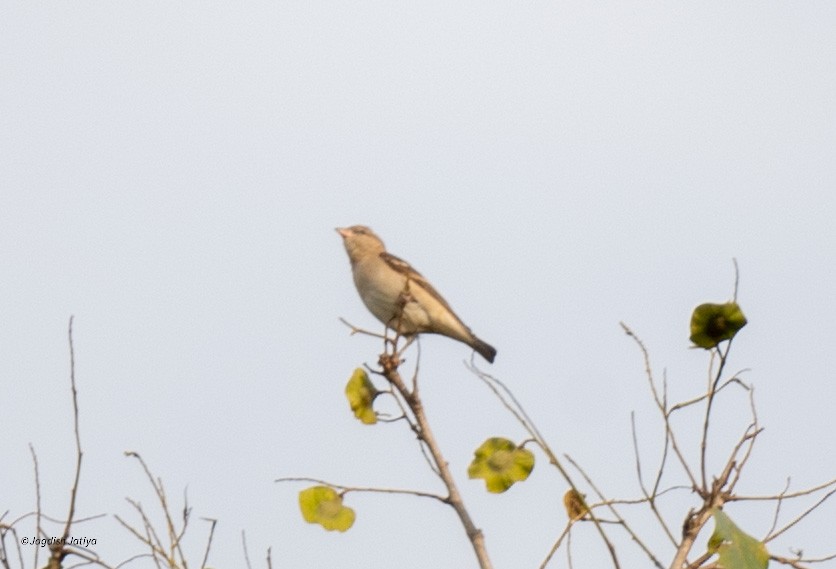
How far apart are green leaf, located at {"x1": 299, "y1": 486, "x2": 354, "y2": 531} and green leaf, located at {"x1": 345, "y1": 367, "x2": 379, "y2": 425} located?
0.36 meters

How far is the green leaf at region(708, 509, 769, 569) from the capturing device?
11.3 ft

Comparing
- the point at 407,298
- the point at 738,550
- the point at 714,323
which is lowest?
the point at 738,550

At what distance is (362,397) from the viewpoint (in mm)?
4723

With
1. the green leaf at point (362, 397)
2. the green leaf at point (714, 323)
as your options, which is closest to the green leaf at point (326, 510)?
the green leaf at point (362, 397)

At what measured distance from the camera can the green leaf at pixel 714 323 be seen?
399 cm

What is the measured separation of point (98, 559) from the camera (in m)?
4.24

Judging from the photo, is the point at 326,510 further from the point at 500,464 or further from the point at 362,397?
the point at 500,464

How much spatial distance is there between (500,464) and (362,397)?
0.69 m

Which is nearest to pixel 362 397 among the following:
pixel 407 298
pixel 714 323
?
pixel 714 323

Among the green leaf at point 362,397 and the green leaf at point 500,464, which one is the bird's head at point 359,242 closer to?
the green leaf at point 362,397

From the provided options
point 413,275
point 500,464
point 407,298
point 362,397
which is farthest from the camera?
point 413,275

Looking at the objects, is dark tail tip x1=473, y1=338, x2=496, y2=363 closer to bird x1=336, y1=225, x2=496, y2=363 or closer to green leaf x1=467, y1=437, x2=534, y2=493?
bird x1=336, y1=225, x2=496, y2=363

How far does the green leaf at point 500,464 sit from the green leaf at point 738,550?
846 mm

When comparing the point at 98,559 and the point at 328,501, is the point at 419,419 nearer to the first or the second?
the point at 328,501
